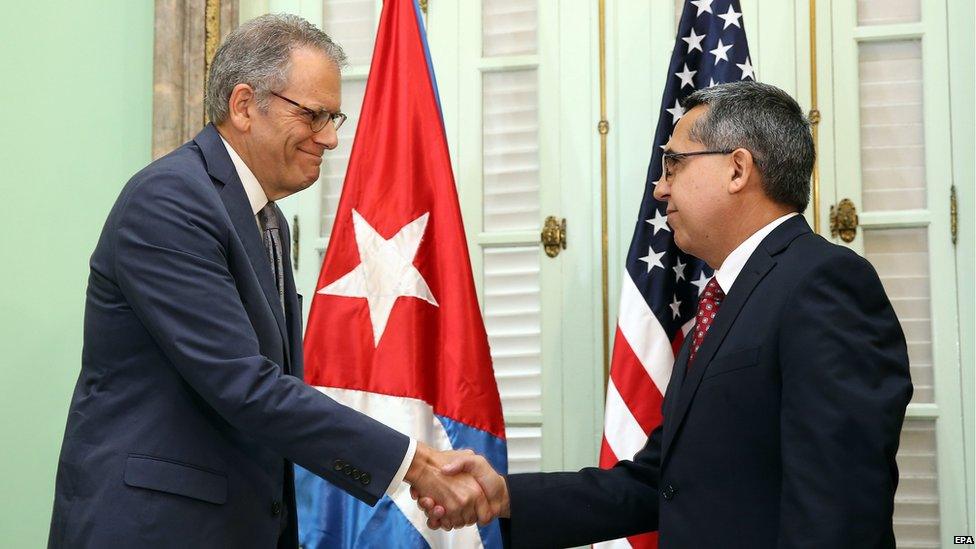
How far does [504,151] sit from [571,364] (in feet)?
2.53

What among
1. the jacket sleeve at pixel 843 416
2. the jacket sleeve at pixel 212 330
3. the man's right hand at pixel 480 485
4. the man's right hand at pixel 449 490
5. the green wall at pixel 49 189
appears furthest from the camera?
the green wall at pixel 49 189

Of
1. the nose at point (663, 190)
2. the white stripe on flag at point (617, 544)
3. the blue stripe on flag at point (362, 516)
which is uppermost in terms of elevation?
the nose at point (663, 190)

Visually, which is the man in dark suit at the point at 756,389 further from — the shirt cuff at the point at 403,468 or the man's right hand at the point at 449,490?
the shirt cuff at the point at 403,468

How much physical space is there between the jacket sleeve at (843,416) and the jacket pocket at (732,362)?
0.09 metres

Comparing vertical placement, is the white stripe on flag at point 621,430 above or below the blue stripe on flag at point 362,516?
above

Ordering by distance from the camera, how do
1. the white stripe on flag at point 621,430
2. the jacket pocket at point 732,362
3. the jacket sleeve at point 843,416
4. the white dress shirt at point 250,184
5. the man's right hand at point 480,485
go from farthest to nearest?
the white stripe on flag at point 621,430 → the man's right hand at point 480,485 → the white dress shirt at point 250,184 → the jacket pocket at point 732,362 → the jacket sleeve at point 843,416

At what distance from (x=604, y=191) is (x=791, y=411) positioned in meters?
1.71

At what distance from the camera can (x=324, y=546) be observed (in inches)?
124

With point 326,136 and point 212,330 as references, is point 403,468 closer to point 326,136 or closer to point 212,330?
point 212,330

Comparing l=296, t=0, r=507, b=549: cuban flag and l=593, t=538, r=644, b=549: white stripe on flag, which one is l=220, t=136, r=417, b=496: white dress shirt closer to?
l=296, t=0, r=507, b=549: cuban flag

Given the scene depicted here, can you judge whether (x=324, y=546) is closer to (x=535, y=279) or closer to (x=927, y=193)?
(x=535, y=279)

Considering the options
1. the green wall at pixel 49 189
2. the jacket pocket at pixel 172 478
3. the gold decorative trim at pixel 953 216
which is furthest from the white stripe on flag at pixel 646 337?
the green wall at pixel 49 189

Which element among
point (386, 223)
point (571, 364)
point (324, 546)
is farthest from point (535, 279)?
point (324, 546)

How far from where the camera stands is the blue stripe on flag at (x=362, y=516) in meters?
3.12
